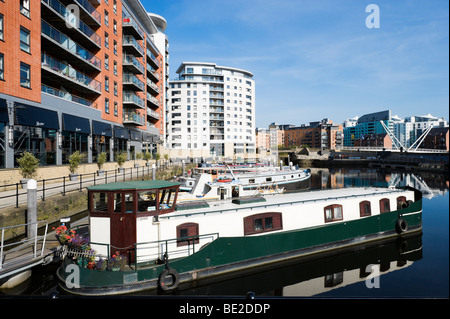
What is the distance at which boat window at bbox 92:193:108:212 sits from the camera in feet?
31.7

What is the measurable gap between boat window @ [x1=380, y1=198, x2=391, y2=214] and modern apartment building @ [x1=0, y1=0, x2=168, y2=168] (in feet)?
84.3

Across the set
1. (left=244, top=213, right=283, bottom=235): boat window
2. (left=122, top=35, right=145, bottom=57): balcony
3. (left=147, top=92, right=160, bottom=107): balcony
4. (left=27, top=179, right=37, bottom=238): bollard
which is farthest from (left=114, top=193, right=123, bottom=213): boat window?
(left=147, top=92, right=160, bottom=107): balcony

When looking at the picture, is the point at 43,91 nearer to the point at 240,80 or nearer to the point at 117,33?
the point at 117,33

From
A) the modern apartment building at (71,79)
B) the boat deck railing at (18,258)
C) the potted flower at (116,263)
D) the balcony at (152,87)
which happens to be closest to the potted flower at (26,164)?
the modern apartment building at (71,79)

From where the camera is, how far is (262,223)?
1239 cm

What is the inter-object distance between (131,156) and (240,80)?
62.8 m

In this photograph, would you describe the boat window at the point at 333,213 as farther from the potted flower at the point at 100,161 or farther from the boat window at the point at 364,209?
the potted flower at the point at 100,161

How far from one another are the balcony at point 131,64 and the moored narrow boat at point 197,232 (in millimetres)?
35300

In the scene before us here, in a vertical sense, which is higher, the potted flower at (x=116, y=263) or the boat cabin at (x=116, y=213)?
the boat cabin at (x=116, y=213)

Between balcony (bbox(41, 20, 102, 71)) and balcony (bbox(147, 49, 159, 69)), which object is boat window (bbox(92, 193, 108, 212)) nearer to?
balcony (bbox(41, 20, 102, 71))

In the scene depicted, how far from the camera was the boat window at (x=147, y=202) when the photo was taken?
32.7 feet

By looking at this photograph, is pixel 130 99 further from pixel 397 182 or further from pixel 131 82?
pixel 397 182

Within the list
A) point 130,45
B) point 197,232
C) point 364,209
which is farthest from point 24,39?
point 364,209
